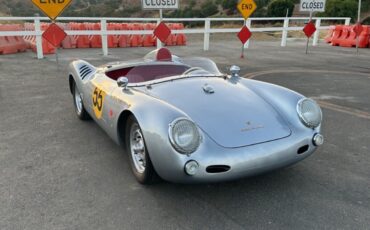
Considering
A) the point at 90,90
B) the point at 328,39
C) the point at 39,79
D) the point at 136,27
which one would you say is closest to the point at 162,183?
the point at 90,90

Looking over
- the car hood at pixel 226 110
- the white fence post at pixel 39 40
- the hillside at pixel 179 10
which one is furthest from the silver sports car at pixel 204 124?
the hillside at pixel 179 10

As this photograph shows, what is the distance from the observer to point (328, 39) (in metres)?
19.8

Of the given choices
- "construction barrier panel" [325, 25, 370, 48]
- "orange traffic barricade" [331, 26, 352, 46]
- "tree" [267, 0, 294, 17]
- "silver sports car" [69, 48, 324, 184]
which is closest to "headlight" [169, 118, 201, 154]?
"silver sports car" [69, 48, 324, 184]

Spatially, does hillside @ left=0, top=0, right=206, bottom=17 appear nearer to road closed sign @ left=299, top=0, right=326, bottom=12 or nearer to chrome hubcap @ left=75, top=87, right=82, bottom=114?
road closed sign @ left=299, top=0, right=326, bottom=12

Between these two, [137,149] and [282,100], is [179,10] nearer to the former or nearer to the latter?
[282,100]

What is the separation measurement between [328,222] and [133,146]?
1.84 meters

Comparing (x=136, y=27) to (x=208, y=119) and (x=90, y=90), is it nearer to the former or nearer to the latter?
(x=90, y=90)

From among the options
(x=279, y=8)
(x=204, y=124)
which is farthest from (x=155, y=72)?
(x=279, y=8)

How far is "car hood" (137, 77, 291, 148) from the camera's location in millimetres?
3092

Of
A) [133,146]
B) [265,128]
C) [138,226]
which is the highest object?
[265,128]

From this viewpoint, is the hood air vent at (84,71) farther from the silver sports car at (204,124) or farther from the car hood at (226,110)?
the car hood at (226,110)

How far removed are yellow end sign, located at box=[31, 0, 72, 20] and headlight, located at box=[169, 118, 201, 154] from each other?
23.4 ft

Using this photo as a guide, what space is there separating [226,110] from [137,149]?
3.00ft

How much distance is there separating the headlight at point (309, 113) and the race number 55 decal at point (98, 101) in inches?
83.3
